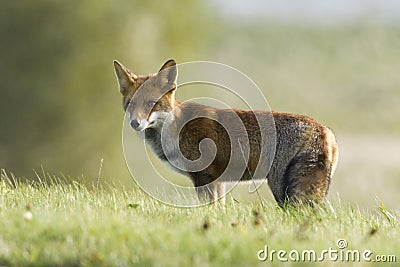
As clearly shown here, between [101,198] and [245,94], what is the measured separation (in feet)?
7.57

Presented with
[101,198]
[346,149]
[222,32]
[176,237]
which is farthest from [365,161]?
[176,237]

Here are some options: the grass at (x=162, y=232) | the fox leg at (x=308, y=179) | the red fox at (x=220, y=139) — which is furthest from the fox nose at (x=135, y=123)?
the fox leg at (x=308, y=179)

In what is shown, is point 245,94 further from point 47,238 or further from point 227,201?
point 47,238

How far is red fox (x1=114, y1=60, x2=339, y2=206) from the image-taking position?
7.89 m

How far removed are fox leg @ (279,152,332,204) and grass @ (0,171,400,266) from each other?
0.29 metres

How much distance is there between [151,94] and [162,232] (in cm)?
275

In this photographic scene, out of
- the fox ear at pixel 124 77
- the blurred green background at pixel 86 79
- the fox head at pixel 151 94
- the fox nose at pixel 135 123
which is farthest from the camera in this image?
the blurred green background at pixel 86 79

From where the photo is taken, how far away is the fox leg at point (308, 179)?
7785 millimetres

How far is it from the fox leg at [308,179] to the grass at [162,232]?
0.29m

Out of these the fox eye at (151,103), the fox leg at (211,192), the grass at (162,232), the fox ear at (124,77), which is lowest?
the fox leg at (211,192)

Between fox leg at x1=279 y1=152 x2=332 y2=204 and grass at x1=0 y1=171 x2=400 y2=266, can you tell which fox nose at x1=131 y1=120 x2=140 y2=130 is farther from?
fox leg at x1=279 y1=152 x2=332 y2=204

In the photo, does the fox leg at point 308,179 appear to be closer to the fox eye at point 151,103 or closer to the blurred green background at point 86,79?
the fox eye at point 151,103

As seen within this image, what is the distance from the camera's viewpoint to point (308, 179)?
307 inches

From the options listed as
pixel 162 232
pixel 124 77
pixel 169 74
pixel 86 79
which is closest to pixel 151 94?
pixel 169 74
